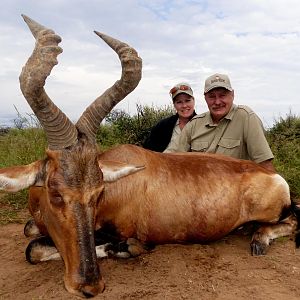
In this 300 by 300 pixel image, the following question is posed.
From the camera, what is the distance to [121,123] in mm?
15031

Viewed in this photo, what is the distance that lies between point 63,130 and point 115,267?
5.70ft

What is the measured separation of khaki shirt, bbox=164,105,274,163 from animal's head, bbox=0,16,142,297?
314 cm

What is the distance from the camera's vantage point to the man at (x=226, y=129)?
24.3 ft

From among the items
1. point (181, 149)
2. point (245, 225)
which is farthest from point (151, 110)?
point (245, 225)

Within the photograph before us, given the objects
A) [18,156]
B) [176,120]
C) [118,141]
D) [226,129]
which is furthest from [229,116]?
[118,141]

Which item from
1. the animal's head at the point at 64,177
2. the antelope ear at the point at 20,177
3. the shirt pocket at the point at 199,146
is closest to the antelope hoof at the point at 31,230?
the animal's head at the point at 64,177

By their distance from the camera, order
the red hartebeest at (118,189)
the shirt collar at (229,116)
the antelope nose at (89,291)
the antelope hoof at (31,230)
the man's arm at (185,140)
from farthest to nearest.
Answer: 1. the man's arm at (185,140)
2. the shirt collar at (229,116)
3. the antelope hoof at (31,230)
4. the red hartebeest at (118,189)
5. the antelope nose at (89,291)

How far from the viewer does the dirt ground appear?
15.1 feet

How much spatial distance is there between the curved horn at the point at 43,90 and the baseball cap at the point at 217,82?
361 cm

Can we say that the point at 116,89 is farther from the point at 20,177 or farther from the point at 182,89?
the point at 182,89

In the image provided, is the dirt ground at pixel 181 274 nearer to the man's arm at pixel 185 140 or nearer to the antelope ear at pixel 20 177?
the antelope ear at pixel 20 177

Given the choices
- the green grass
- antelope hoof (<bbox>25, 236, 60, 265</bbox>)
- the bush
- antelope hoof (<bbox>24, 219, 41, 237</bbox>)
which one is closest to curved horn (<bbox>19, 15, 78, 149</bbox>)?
antelope hoof (<bbox>25, 236, 60, 265</bbox>)

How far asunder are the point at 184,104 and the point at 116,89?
4.32 meters

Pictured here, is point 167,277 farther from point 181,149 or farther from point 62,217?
point 181,149
